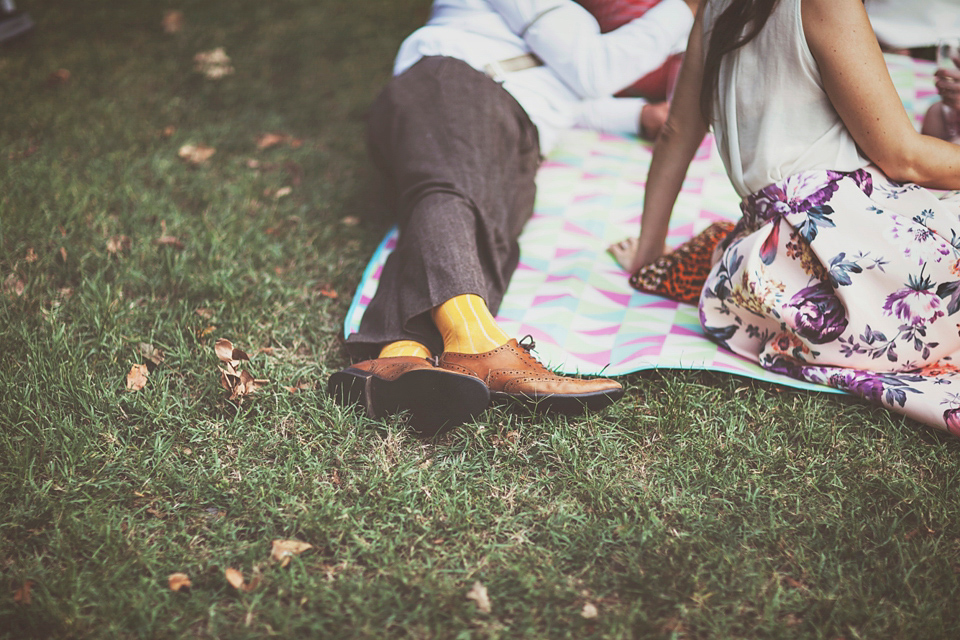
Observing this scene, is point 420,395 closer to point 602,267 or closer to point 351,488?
point 351,488

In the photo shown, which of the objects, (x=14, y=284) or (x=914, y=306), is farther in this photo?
(x=14, y=284)

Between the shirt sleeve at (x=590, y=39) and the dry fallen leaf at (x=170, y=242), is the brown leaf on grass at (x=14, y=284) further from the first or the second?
the shirt sleeve at (x=590, y=39)

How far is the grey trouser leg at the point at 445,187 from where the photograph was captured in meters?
2.10

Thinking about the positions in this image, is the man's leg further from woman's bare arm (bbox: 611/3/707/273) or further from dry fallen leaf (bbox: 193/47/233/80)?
dry fallen leaf (bbox: 193/47/233/80)

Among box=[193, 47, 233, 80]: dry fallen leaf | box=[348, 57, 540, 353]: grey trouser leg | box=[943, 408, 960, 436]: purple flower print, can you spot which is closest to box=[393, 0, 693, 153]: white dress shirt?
box=[348, 57, 540, 353]: grey trouser leg

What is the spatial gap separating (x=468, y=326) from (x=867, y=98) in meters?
1.20

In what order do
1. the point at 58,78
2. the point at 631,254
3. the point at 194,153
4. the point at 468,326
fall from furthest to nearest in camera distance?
the point at 58,78, the point at 194,153, the point at 631,254, the point at 468,326

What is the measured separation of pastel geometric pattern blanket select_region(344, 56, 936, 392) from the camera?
2.19 metres

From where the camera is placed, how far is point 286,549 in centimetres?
159

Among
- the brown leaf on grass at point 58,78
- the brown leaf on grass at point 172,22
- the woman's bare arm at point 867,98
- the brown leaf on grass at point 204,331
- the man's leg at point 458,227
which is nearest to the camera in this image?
the woman's bare arm at point 867,98

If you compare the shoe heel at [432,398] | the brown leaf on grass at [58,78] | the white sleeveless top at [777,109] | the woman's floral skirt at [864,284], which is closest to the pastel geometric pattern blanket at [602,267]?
the woman's floral skirt at [864,284]

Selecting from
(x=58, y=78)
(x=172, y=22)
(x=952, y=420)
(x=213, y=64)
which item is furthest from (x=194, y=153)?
(x=952, y=420)

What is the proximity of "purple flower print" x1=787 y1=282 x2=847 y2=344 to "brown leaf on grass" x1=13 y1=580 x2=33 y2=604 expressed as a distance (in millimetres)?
2002

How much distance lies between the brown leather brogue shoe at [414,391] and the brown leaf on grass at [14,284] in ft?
4.17
